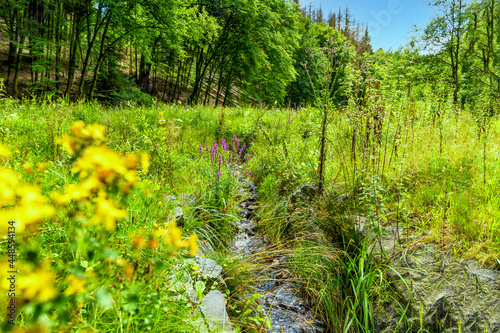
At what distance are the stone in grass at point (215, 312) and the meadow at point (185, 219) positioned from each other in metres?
0.09

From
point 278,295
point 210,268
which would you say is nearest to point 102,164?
point 210,268

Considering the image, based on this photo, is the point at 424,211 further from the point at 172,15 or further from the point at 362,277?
the point at 172,15

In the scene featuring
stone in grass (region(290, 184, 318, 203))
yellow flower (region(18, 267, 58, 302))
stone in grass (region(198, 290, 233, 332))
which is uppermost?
yellow flower (region(18, 267, 58, 302))

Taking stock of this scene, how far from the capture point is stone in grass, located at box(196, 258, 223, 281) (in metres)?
1.87

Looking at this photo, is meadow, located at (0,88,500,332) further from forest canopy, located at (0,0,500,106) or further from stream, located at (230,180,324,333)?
forest canopy, located at (0,0,500,106)

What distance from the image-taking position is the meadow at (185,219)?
30.2 inches

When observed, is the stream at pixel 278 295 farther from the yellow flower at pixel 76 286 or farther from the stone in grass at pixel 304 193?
the yellow flower at pixel 76 286

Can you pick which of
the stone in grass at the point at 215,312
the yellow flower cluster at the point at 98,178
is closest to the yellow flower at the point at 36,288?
the yellow flower cluster at the point at 98,178

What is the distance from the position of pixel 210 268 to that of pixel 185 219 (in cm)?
69

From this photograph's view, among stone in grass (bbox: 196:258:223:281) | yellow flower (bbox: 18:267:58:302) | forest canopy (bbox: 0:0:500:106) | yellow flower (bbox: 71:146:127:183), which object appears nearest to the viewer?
yellow flower (bbox: 18:267:58:302)

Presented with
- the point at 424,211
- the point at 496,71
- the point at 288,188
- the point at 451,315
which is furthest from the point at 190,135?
the point at 496,71

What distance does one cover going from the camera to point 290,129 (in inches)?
257

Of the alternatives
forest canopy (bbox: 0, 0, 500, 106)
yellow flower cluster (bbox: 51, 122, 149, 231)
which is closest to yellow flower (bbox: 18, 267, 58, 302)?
yellow flower cluster (bbox: 51, 122, 149, 231)

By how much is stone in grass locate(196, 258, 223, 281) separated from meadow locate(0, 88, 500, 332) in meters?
0.09
